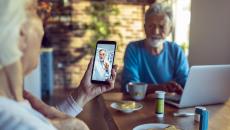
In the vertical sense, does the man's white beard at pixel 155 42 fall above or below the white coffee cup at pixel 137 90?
above

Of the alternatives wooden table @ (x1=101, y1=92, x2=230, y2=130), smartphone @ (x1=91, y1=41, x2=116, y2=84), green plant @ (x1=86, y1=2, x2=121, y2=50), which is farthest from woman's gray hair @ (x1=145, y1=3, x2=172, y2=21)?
green plant @ (x1=86, y1=2, x2=121, y2=50)

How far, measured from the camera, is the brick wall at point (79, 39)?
199 inches

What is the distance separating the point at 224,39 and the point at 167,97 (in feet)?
3.37

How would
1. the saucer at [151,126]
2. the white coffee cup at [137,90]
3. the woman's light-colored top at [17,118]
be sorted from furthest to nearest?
the white coffee cup at [137,90] < the saucer at [151,126] < the woman's light-colored top at [17,118]

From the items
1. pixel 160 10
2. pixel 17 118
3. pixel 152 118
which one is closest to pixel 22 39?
pixel 17 118

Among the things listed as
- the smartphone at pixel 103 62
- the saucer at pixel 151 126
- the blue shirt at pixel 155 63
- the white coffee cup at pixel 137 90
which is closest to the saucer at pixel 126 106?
the white coffee cup at pixel 137 90

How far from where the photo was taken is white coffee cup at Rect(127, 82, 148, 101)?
1812 millimetres

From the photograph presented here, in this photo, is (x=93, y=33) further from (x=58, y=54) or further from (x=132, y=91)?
(x=132, y=91)

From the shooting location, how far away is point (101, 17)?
197 inches

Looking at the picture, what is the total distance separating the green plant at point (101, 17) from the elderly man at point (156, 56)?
9.16 feet

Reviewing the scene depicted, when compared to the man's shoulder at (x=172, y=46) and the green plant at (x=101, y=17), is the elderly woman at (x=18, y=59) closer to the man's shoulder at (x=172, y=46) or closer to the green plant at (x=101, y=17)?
the man's shoulder at (x=172, y=46)

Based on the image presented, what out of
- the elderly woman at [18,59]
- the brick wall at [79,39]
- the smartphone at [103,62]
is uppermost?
the elderly woman at [18,59]

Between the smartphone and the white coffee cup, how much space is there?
62cm

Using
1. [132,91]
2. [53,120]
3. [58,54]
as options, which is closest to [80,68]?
[58,54]
